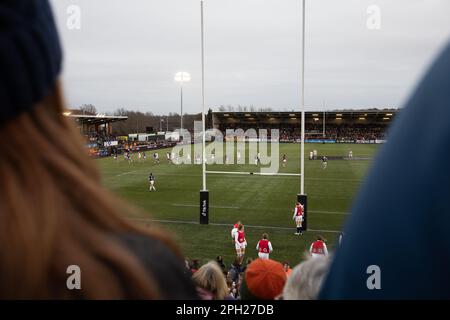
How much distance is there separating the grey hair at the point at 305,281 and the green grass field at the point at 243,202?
6.72 meters

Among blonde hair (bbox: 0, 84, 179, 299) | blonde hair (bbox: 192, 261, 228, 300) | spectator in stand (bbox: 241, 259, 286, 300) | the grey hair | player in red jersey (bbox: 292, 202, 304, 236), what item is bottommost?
player in red jersey (bbox: 292, 202, 304, 236)

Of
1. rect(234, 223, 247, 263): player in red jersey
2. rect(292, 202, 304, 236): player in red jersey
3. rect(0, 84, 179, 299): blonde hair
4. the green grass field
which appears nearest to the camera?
rect(0, 84, 179, 299): blonde hair

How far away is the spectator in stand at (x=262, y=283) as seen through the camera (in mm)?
2479

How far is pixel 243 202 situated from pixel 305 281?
797 inches

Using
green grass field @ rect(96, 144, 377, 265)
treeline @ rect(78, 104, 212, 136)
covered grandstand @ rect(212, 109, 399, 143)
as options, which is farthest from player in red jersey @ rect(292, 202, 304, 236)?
treeline @ rect(78, 104, 212, 136)

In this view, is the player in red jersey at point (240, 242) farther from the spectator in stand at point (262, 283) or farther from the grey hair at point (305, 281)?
the grey hair at point (305, 281)

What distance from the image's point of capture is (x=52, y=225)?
59 centimetres

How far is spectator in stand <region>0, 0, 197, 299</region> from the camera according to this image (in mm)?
578

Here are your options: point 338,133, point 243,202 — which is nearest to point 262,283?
point 243,202

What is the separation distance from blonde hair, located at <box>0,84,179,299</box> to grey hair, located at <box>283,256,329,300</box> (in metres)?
1.06

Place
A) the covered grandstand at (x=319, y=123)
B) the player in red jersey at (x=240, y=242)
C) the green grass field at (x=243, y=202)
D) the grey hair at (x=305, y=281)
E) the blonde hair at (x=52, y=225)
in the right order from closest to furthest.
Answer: the blonde hair at (x=52, y=225), the grey hair at (x=305, y=281), the player in red jersey at (x=240, y=242), the green grass field at (x=243, y=202), the covered grandstand at (x=319, y=123)

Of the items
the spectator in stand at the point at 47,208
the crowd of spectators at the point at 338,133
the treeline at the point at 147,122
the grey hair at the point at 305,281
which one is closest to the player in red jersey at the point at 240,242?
the grey hair at the point at 305,281

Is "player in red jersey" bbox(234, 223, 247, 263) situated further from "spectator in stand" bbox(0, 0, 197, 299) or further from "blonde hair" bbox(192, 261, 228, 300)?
"spectator in stand" bbox(0, 0, 197, 299)
